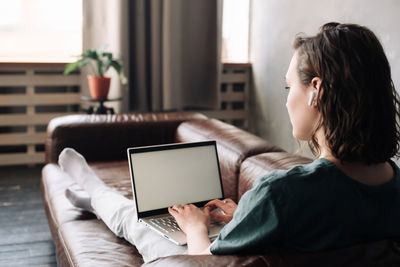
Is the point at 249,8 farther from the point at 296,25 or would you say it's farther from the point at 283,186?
the point at 283,186

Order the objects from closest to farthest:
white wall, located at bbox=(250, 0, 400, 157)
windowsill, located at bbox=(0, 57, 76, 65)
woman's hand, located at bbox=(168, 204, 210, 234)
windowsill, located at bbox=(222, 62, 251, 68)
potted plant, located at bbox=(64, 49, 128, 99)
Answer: woman's hand, located at bbox=(168, 204, 210, 234) → white wall, located at bbox=(250, 0, 400, 157) → potted plant, located at bbox=(64, 49, 128, 99) → windowsill, located at bbox=(0, 57, 76, 65) → windowsill, located at bbox=(222, 62, 251, 68)

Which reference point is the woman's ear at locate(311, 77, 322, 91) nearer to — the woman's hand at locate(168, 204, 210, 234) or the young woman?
the young woman

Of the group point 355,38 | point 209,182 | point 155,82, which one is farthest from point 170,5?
point 355,38

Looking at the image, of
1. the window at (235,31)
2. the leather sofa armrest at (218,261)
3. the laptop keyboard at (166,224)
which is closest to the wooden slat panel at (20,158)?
the window at (235,31)

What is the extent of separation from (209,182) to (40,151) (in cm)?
256

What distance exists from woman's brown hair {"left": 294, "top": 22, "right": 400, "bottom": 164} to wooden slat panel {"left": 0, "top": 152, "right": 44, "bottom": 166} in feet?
10.6

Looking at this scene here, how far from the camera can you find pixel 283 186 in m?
0.85

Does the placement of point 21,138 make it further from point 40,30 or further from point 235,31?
point 235,31

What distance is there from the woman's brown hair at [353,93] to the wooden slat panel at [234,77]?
3.13 m

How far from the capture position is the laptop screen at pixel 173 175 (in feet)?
5.05

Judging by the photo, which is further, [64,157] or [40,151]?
[40,151]

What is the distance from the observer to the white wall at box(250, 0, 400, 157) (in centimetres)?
236

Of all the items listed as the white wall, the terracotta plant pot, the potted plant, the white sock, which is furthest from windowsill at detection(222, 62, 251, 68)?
the white sock

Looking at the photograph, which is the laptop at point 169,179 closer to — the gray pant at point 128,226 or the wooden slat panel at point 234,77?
the gray pant at point 128,226
